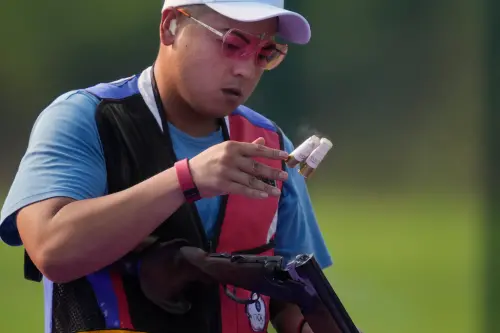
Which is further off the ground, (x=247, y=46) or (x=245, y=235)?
(x=247, y=46)

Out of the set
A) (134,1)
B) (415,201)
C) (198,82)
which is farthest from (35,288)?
(198,82)

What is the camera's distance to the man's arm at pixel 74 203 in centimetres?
143

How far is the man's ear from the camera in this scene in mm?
1678

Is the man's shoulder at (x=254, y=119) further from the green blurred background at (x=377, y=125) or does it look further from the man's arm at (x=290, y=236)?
the green blurred background at (x=377, y=125)

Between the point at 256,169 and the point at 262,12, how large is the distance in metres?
0.35

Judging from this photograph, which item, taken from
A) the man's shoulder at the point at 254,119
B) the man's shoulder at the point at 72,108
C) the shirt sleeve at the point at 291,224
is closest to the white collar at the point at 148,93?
the man's shoulder at the point at 72,108

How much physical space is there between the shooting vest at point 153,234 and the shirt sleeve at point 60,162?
0.03 metres

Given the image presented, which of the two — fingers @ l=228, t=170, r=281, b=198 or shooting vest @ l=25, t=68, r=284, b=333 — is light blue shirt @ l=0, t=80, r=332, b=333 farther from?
fingers @ l=228, t=170, r=281, b=198

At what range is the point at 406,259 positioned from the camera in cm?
283

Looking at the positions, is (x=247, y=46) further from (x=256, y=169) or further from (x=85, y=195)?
(x=85, y=195)

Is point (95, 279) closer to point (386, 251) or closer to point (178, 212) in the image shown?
point (178, 212)

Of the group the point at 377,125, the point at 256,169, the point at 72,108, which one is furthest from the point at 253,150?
the point at 377,125

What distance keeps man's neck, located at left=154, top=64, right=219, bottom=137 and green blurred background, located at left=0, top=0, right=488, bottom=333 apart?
1173 millimetres

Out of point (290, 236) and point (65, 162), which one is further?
point (290, 236)
